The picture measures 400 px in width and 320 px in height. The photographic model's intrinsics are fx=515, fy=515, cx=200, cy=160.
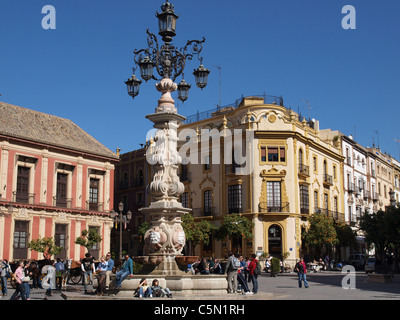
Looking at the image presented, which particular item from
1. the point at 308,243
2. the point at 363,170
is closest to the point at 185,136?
the point at 308,243

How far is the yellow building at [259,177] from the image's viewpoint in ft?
132

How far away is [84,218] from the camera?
3959 centimetres

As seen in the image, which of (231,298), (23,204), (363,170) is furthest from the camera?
(363,170)

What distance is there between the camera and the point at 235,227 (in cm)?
3856

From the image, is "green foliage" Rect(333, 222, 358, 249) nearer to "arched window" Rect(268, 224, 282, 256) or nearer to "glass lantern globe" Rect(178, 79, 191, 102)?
"arched window" Rect(268, 224, 282, 256)

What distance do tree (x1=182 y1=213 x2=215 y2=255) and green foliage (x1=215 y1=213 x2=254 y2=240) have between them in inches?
40.2

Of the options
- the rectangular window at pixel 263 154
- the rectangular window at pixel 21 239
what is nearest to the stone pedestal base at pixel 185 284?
the rectangular window at pixel 21 239

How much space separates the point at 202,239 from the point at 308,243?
8.50m

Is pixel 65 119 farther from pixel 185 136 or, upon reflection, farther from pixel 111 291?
pixel 111 291

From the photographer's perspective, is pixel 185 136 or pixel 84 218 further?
pixel 185 136

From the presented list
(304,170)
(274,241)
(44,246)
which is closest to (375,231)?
(274,241)

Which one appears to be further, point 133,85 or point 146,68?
point 133,85

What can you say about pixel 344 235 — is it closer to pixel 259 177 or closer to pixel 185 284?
pixel 259 177

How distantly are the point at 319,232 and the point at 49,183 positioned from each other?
69.0 ft
